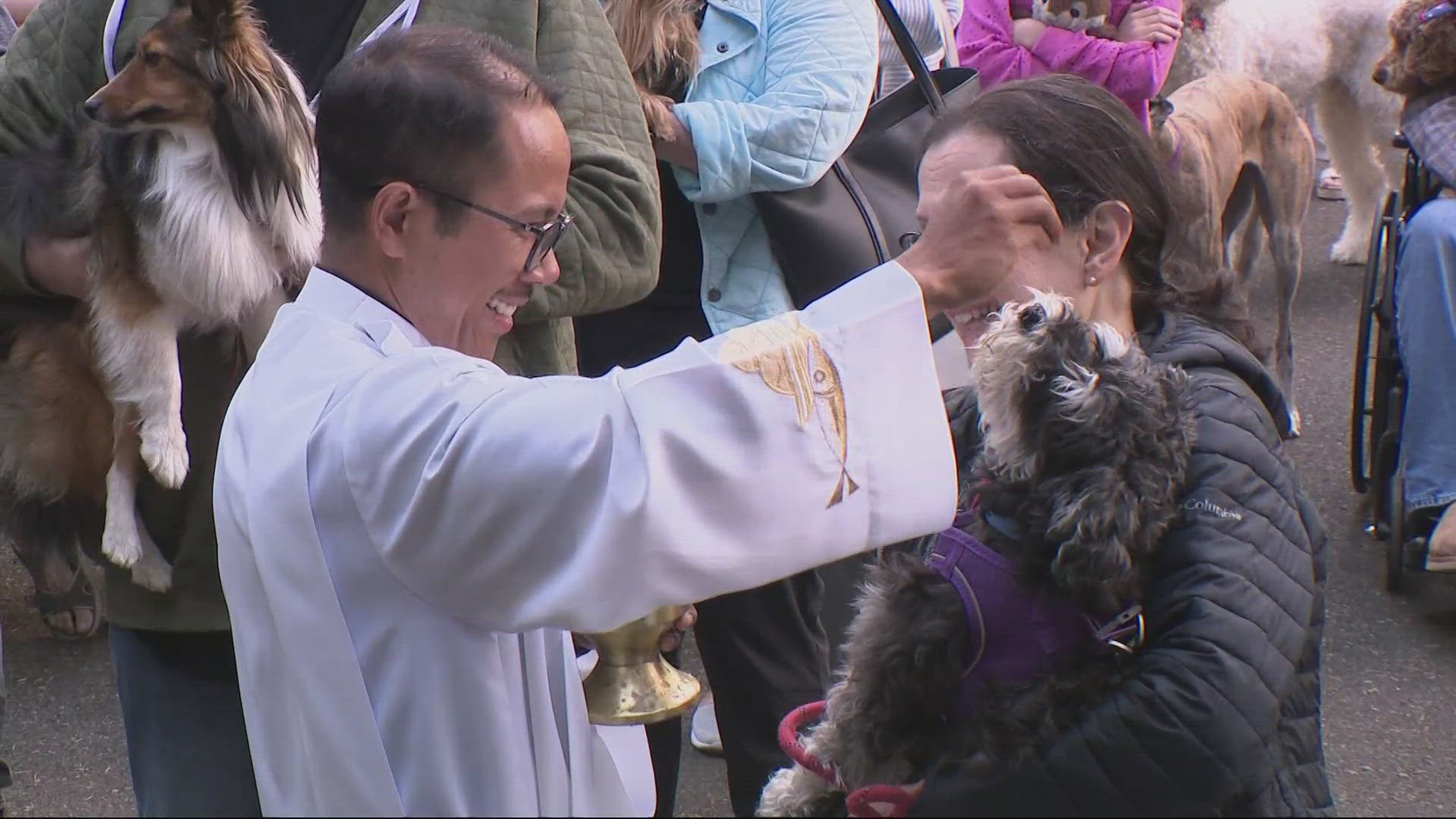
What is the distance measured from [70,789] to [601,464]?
2976 mm

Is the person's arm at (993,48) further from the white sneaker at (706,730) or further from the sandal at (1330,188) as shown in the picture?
the sandal at (1330,188)

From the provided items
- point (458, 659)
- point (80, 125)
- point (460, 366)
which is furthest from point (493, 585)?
point (80, 125)

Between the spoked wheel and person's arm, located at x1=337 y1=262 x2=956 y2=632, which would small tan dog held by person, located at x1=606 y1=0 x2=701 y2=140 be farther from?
the spoked wheel

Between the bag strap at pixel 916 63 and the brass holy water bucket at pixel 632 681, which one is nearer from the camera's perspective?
the brass holy water bucket at pixel 632 681

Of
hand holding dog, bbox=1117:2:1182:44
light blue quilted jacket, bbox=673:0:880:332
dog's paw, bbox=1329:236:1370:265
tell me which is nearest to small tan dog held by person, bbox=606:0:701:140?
light blue quilted jacket, bbox=673:0:880:332

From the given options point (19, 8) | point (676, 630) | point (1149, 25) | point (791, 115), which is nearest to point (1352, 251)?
point (1149, 25)

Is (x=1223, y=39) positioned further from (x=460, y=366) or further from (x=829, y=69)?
(x=460, y=366)

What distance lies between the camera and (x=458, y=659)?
1.47 meters

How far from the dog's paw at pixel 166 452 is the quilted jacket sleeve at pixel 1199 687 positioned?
1.37 metres

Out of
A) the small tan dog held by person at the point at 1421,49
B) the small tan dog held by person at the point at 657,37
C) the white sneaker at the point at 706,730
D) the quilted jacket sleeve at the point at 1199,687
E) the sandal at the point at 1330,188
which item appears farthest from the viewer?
the sandal at the point at 1330,188

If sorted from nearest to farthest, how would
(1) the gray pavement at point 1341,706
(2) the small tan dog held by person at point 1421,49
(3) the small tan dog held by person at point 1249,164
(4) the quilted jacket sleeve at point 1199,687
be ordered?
1. (4) the quilted jacket sleeve at point 1199,687
2. (1) the gray pavement at point 1341,706
3. (2) the small tan dog held by person at point 1421,49
4. (3) the small tan dog held by person at point 1249,164

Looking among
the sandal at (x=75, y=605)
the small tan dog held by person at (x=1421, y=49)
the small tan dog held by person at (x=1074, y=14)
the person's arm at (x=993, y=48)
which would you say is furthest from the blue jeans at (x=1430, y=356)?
the sandal at (x=75, y=605)

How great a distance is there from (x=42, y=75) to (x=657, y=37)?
1164mm

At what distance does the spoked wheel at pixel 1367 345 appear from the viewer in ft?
14.6
